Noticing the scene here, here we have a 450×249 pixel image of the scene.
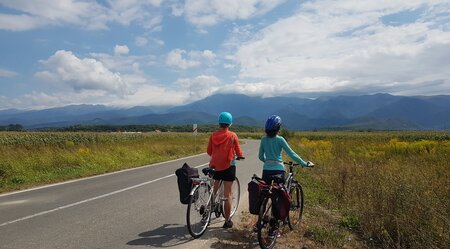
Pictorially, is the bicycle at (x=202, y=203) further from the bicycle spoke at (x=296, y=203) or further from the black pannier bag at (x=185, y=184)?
the bicycle spoke at (x=296, y=203)

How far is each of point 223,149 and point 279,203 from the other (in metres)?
1.51

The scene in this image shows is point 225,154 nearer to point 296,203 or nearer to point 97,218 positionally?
point 296,203

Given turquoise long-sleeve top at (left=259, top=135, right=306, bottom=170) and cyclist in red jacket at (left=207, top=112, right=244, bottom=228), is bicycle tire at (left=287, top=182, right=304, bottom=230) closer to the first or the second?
turquoise long-sleeve top at (left=259, top=135, right=306, bottom=170)

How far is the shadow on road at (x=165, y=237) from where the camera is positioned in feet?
19.0

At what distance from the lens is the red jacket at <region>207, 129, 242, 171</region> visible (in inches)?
260

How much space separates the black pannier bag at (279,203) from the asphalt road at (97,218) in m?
1.17

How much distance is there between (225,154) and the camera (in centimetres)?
658

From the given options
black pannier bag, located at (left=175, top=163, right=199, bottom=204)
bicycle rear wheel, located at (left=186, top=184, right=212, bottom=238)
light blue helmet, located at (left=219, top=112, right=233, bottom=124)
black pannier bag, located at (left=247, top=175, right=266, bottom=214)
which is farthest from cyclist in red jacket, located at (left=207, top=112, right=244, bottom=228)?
black pannier bag, located at (left=247, top=175, right=266, bottom=214)

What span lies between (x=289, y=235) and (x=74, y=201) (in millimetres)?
5325

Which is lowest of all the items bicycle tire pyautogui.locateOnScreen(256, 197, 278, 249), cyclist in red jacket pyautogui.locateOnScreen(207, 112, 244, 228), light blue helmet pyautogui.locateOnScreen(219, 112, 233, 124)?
bicycle tire pyautogui.locateOnScreen(256, 197, 278, 249)

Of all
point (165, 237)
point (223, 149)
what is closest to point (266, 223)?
point (223, 149)

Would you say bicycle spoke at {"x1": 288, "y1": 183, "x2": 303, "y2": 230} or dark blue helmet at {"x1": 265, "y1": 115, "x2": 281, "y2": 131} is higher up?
dark blue helmet at {"x1": 265, "y1": 115, "x2": 281, "y2": 131}

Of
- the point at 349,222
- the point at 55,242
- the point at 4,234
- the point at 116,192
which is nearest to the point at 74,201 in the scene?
the point at 116,192

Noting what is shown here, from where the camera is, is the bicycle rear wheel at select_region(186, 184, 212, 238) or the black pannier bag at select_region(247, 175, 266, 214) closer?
the black pannier bag at select_region(247, 175, 266, 214)
